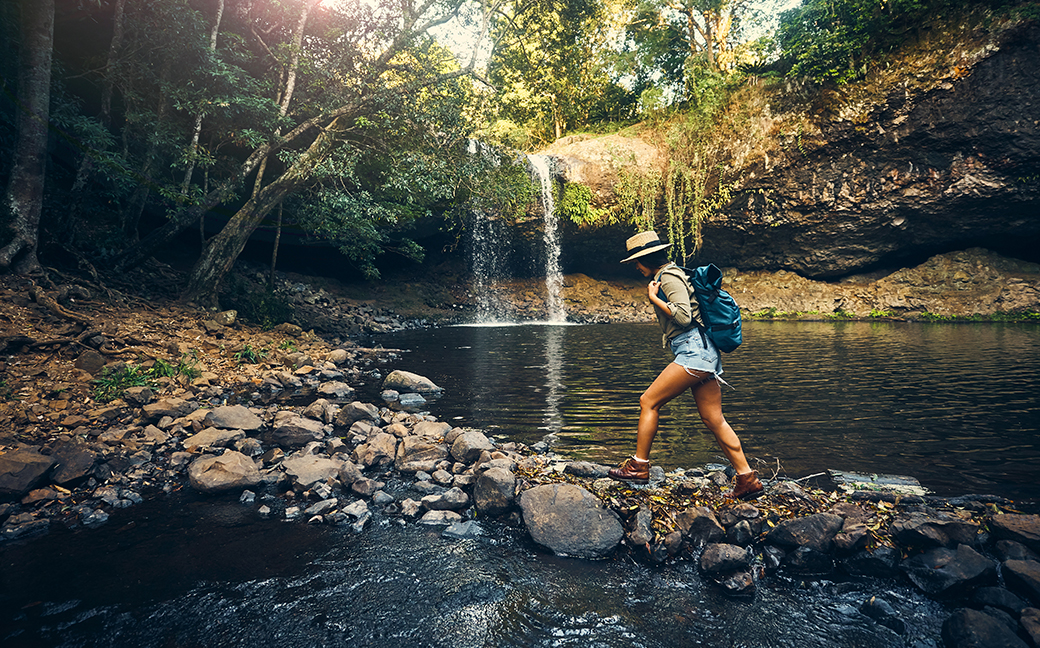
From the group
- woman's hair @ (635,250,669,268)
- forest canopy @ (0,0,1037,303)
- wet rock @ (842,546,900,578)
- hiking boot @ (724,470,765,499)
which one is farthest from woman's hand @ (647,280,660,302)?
forest canopy @ (0,0,1037,303)

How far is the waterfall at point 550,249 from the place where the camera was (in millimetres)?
23250

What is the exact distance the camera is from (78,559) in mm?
3049

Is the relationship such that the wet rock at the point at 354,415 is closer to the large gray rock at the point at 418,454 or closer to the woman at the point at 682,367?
the large gray rock at the point at 418,454

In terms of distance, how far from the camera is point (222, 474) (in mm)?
4094

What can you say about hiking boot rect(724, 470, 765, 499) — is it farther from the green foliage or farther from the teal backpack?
the green foliage

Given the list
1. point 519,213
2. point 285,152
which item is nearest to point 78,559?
point 285,152

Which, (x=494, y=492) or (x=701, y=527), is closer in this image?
(x=701, y=527)

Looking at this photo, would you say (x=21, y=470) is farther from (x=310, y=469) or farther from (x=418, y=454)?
(x=418, y=454)

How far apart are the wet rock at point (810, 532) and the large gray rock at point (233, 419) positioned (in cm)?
519

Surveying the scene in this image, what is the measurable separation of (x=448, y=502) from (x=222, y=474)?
2.04 m

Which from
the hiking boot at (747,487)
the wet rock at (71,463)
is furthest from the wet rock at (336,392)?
the hiking boot at (747,487)

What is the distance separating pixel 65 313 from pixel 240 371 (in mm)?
2495

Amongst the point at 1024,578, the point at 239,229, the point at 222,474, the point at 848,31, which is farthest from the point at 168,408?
the point at 848,31

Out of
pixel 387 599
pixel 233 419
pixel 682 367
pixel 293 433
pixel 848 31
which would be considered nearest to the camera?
pixel 387 599
